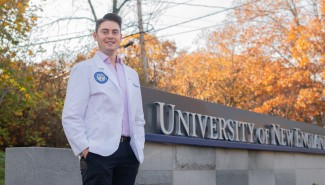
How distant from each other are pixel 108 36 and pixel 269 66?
66.4ft

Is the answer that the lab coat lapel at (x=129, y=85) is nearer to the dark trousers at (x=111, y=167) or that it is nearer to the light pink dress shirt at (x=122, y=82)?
the light pink dress shirt at (x=122, y=82)

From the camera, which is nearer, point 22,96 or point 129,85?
point 129,85

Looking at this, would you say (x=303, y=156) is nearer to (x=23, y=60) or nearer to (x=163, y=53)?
(x=23, y=60)

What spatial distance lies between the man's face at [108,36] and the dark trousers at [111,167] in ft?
2.21

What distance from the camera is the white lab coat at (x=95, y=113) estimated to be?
3.42 m

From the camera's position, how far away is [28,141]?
9008mm

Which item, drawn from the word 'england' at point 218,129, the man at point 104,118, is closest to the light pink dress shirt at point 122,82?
the man at point 104,118

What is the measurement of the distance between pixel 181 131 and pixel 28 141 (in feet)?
10.3

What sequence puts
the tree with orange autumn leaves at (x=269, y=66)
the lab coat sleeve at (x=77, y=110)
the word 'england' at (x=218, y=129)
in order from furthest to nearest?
the tree with orange autumn leaves at (x=269, y=66)
the word 'england' at (x=218, y=129)
the lab coat sleeve at (x=77, y=110)

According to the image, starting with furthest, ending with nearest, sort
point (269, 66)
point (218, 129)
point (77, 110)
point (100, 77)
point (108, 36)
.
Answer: point (269, 66)
point (218, 129)
point (108, 36)
point (100, 77)
point (77, 110)

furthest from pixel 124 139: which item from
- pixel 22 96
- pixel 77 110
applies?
pixel 22 96

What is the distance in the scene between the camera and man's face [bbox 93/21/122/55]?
3.69 metres

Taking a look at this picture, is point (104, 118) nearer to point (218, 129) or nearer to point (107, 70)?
point (107, 70)

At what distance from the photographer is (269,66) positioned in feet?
76.4
